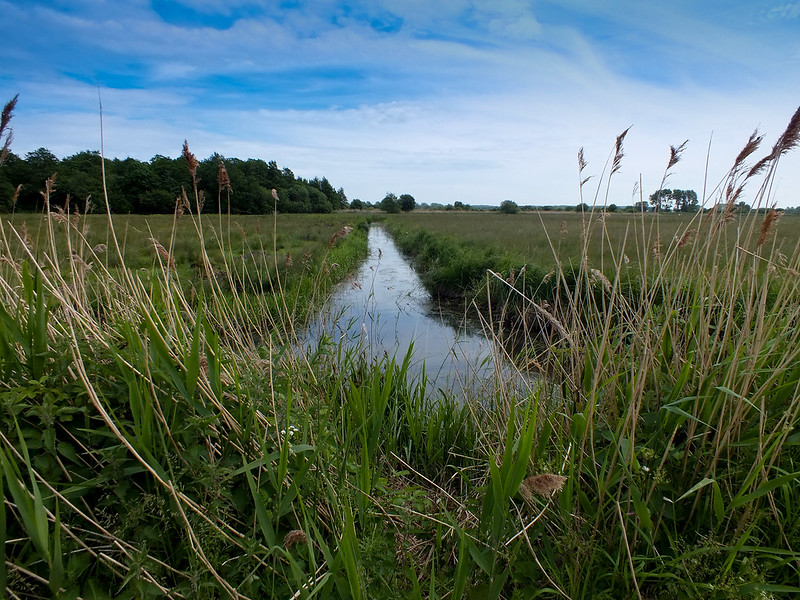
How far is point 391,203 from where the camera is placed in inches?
3145

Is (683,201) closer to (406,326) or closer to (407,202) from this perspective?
(406,326)

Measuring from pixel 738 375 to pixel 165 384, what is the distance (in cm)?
240

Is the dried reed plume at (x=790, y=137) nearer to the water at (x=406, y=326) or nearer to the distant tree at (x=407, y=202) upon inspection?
the water at (x=406, y=326)

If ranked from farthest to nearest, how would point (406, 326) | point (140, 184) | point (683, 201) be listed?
point (140, 184), point (406, 326), point (683, 201)

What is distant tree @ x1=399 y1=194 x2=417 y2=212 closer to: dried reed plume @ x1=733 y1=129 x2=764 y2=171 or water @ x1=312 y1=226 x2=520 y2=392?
water @ x1=312 y1=226 x2=520 y2=392

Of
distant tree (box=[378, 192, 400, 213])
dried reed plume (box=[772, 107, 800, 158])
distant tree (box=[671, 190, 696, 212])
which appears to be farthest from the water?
distant tree (box=[378, 192, 400, 213])

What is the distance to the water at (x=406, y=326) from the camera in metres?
4.75

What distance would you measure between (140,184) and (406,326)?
23.3 m

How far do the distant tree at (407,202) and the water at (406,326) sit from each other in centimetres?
6892

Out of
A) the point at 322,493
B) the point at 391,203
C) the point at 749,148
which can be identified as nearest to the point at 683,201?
the point at 749,148

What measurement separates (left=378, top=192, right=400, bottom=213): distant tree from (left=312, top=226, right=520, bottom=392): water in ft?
218

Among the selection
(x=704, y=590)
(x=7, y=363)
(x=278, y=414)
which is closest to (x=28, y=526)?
(x=7, y=363)

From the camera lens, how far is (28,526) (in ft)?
3.47

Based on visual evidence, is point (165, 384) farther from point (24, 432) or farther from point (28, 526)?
point (28, 526)
